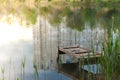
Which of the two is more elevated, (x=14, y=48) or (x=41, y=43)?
(x=41, y=43)

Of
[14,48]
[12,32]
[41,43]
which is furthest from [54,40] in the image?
[12,32]

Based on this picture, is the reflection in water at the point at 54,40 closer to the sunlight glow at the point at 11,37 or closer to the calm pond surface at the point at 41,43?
the calm pond surface at the point at 41,43

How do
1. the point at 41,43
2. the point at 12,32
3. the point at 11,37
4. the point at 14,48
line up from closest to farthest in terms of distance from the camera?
the point at 14,48 < the point at 41,43 < the point at 11,37 < the point at 12,32

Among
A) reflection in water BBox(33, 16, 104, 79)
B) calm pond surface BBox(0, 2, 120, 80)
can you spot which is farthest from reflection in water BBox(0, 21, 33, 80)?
reflection in water BBox(33, 16, 104, 79)

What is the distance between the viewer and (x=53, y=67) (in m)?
8.71

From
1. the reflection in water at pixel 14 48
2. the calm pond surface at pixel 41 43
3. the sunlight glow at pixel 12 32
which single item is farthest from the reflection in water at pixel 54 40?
the sunlight glow at pixel 12 32

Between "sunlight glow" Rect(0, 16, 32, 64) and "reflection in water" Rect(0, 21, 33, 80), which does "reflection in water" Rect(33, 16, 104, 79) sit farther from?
"sunlight glow" Rect(0, 16, 32, 64)

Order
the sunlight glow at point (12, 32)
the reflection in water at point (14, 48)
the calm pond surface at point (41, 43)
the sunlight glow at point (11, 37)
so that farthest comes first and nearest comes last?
the sunlight glow at point (12, 32)
the sunlight glow at point (11, 37)
the reflection in water at point (14, 48)
the calm pond surface at point (41, 43)

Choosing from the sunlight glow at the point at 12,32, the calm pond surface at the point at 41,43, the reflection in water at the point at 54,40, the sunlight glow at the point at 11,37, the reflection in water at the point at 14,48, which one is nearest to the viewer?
the calm pond surface at the point at 41,43

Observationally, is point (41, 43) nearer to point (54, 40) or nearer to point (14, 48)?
point (54, 40)

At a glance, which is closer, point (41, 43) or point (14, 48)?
point (14, 48)

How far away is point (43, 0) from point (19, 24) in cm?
1193

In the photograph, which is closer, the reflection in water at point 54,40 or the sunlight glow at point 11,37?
the reflection in water at point 54,40

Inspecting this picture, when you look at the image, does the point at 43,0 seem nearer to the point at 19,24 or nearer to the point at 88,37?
the point at 19,24
